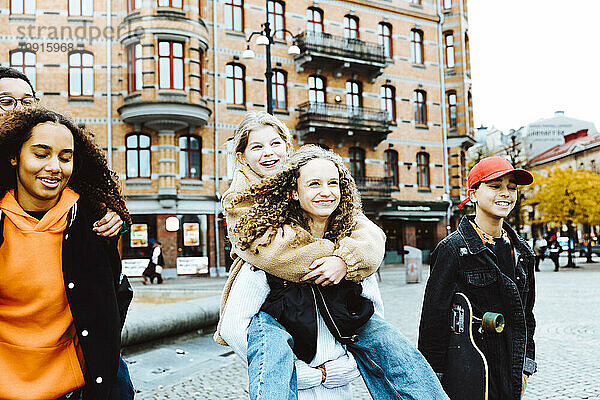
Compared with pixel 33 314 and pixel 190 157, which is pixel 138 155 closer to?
pixel 190 157

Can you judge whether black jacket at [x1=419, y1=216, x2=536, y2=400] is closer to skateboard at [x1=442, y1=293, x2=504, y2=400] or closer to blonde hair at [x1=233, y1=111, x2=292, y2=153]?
skateboard at [x1=442, y1=293, x2=504, y2=400]

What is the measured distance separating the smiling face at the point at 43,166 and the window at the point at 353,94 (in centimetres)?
2823

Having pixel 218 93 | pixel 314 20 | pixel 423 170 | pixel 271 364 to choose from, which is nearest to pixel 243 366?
pixel 271 364

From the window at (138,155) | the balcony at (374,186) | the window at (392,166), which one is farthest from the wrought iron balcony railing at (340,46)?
the window at (138,155)

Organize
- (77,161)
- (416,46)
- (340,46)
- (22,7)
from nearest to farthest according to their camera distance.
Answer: (77,161) → (22,7) → (340,46) → (416,46)

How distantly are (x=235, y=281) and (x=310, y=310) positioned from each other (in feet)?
1.35

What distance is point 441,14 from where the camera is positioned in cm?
3434

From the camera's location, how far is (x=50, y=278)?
257 centimetres

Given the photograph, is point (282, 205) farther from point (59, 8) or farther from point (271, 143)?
point (59, 8)

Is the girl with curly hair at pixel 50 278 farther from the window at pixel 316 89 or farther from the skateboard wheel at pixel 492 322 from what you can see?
the window at pixel 316 89

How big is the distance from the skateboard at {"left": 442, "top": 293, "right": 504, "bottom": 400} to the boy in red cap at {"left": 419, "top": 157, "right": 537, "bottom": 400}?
5 cm

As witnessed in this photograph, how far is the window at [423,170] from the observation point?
33.0 m

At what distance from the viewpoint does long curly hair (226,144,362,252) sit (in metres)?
2.61

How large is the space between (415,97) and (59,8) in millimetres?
19529
